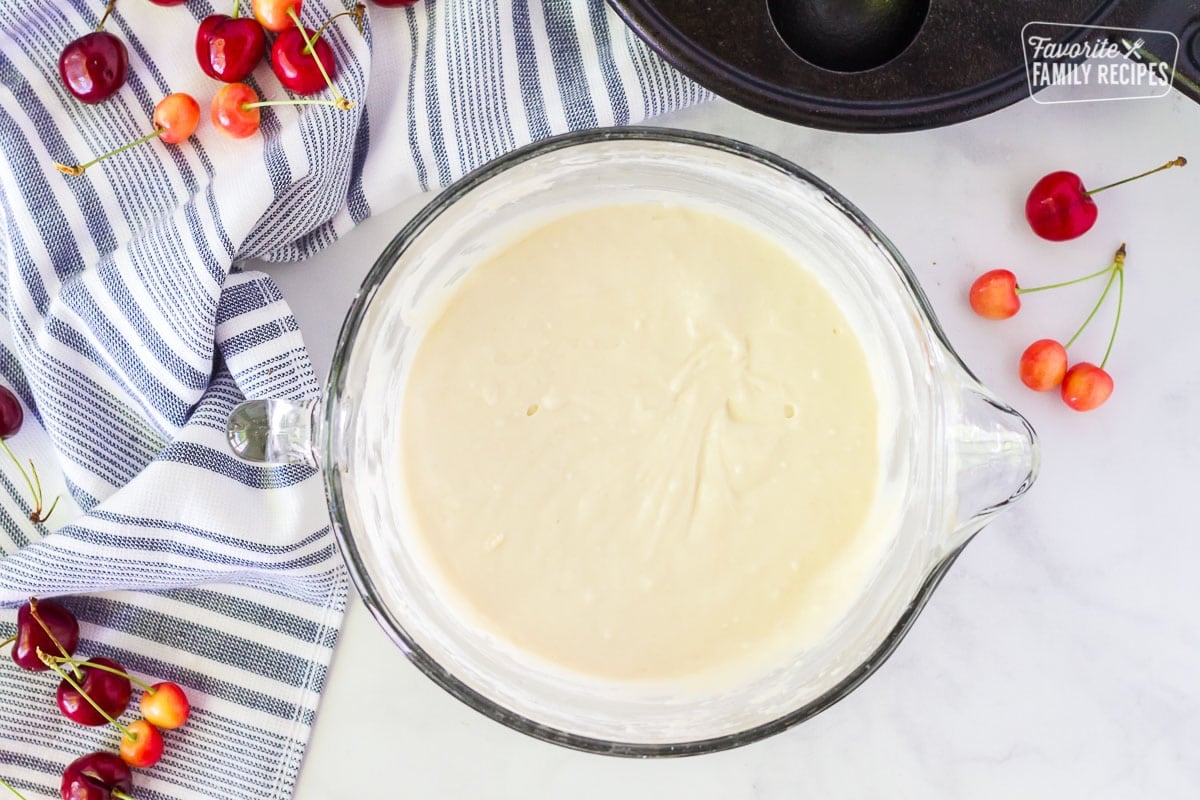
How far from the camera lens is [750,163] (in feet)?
3.91

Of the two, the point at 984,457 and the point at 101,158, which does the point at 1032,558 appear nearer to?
the point at 984,457

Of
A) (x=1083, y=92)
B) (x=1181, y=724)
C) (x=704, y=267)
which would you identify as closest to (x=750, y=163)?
(x=704, y=267)

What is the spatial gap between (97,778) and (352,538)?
1.61 feet

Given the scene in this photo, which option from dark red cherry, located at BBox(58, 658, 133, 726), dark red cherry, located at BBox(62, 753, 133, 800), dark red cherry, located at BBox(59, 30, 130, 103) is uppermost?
dark red cherry, located at BBox(59, 30, 130, 103)

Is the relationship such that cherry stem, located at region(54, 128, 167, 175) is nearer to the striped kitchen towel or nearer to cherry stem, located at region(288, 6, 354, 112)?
the striped kitchen towel

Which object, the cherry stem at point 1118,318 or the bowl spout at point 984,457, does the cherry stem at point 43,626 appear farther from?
the cherry stem at point 1118,318

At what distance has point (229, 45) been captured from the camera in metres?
1.28

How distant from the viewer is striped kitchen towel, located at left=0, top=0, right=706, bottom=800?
1321 mm

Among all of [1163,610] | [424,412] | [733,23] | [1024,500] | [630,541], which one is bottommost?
[1163,610]

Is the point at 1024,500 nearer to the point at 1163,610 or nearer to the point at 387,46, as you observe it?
the point at 1163,610

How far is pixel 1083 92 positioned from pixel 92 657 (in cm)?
138

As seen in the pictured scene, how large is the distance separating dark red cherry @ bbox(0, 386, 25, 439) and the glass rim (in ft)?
1.48

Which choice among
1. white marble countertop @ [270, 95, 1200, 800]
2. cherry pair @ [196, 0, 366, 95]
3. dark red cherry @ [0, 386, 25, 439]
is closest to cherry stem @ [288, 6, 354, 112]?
cherry pair @ [196, 0, 366, 95]

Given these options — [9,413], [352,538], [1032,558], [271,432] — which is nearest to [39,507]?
[9,413]
